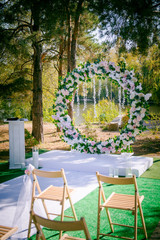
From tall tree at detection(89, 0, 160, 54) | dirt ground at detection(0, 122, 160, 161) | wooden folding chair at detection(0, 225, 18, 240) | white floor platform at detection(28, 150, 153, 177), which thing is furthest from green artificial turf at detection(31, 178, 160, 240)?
tall tree at detection(89, 0, 160, 54)

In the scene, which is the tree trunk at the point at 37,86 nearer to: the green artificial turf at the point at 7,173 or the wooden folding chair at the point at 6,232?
the green artificial turf at the point at 7,173

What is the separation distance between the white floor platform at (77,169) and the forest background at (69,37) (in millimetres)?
2304

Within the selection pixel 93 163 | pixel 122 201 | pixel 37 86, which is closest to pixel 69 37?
pixel 37 86

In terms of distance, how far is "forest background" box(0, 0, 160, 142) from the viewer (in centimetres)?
733

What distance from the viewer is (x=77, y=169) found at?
6.54 metres

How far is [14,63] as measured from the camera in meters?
11.1

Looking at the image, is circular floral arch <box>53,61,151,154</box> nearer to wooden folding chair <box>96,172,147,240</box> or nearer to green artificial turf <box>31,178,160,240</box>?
green artificial turf <box>31,178,160,240</box>

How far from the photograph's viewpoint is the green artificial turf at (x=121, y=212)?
11.5 feet

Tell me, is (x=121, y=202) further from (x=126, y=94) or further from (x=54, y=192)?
(x=126, y=94)

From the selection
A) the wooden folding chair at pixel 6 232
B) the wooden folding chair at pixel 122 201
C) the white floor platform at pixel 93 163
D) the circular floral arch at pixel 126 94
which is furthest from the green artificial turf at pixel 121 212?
the circular floral arch at pixel 126 94

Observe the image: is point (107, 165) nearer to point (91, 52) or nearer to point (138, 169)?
point (138, 169)

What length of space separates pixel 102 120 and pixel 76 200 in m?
10.2

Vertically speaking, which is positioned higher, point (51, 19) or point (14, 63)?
→ point (51, 19)

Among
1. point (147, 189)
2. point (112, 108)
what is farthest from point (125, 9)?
point (112, 108)
